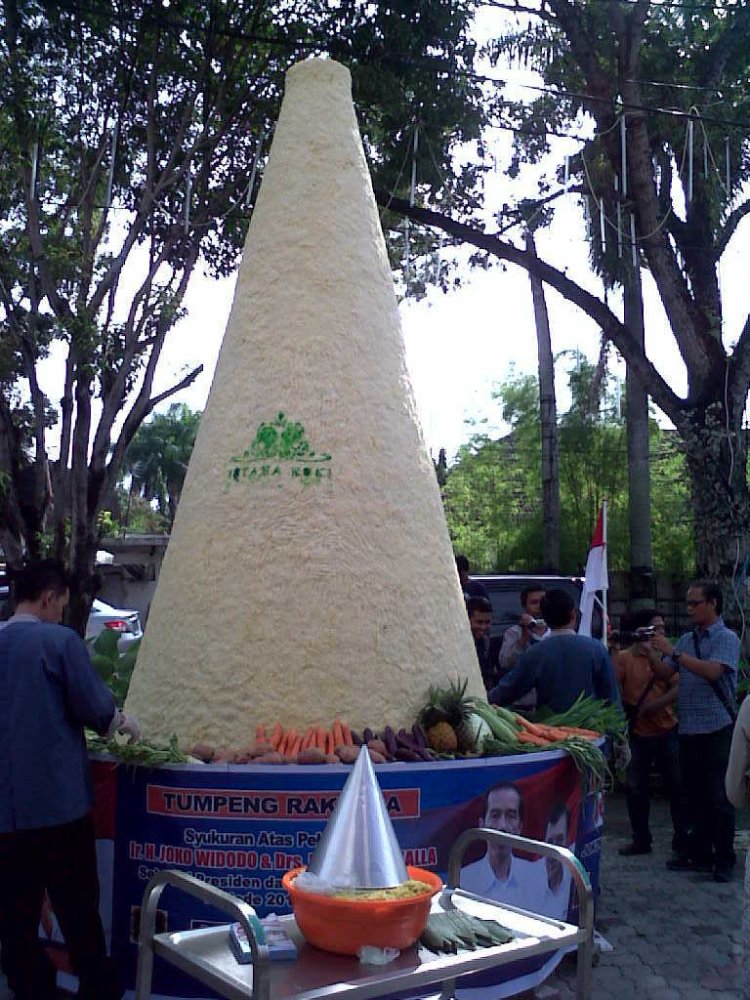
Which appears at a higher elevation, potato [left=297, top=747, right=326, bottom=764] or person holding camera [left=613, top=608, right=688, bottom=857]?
potato [left=297, top=747, right=326, bottom=764]

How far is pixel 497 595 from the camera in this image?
9.81 meters

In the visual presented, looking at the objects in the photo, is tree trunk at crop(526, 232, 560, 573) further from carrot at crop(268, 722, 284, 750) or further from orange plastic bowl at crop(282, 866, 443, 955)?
orange plastic bowl at crop(282, 866, 443, 955)

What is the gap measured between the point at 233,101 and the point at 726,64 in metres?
5.50

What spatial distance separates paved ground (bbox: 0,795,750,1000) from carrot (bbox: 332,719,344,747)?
1.52 metres

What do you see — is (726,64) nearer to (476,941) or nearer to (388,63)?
(388,63)

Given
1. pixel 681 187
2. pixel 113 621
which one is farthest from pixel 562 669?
pixel 113 621

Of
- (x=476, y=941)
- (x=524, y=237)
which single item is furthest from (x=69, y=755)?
(x=524, y=237)

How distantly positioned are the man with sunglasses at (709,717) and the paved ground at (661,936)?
33 centimetres

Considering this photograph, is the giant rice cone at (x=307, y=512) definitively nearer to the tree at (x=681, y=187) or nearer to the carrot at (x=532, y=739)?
the carrot at (x=532, y=739)

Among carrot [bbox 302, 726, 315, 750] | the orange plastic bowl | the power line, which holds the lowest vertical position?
the orange plastic bowl

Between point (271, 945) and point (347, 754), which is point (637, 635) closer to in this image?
point (347, 754)

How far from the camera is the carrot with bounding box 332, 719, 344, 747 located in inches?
181

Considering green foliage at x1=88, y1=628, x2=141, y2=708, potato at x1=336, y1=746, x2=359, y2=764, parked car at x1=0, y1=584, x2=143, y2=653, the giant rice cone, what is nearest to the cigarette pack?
potato at x1=336, y1=746, x2=359, y2=764

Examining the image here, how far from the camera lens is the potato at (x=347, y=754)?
440 cm
